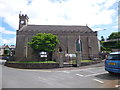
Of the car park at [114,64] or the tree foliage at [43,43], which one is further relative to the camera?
the tree foliage at [43,43]

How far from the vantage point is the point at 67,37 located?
29.8 meters

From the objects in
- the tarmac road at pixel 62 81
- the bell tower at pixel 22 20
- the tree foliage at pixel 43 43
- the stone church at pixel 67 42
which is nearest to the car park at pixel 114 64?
the tarmac road at pixel 62 81

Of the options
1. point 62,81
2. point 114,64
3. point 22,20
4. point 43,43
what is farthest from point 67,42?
point 62,81

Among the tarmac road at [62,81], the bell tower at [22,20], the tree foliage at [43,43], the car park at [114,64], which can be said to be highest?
the bell tower at [22,20]

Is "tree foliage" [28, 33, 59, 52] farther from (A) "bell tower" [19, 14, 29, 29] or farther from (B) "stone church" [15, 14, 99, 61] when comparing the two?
(A) "bell tower" [19, 14, 29, 29]

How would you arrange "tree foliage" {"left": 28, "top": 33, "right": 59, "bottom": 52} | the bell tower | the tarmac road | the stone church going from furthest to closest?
1. the bell tower
2. the stone church
3. "tree foliage" {"left": 28, "top": 33, "right": 59, "bottom": 52}
4. the tarmac road

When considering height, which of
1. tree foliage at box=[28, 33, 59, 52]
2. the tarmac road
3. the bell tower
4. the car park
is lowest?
the tarmac road

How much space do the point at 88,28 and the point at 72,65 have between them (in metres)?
22.6

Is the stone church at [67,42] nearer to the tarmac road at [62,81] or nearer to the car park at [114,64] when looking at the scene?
the tarmac road at [62,81]

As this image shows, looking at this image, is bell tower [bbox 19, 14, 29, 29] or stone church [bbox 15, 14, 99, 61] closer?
stone church [bbox 15, 14, 99, 61]

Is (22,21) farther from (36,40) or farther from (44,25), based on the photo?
(36,40)

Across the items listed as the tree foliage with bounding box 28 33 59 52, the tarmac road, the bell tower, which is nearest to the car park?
the tarmac road

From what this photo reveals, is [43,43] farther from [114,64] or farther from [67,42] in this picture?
[114,64]

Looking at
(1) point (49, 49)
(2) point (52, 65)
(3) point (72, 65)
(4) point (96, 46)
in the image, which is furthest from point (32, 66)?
(4) point (96, 46)
